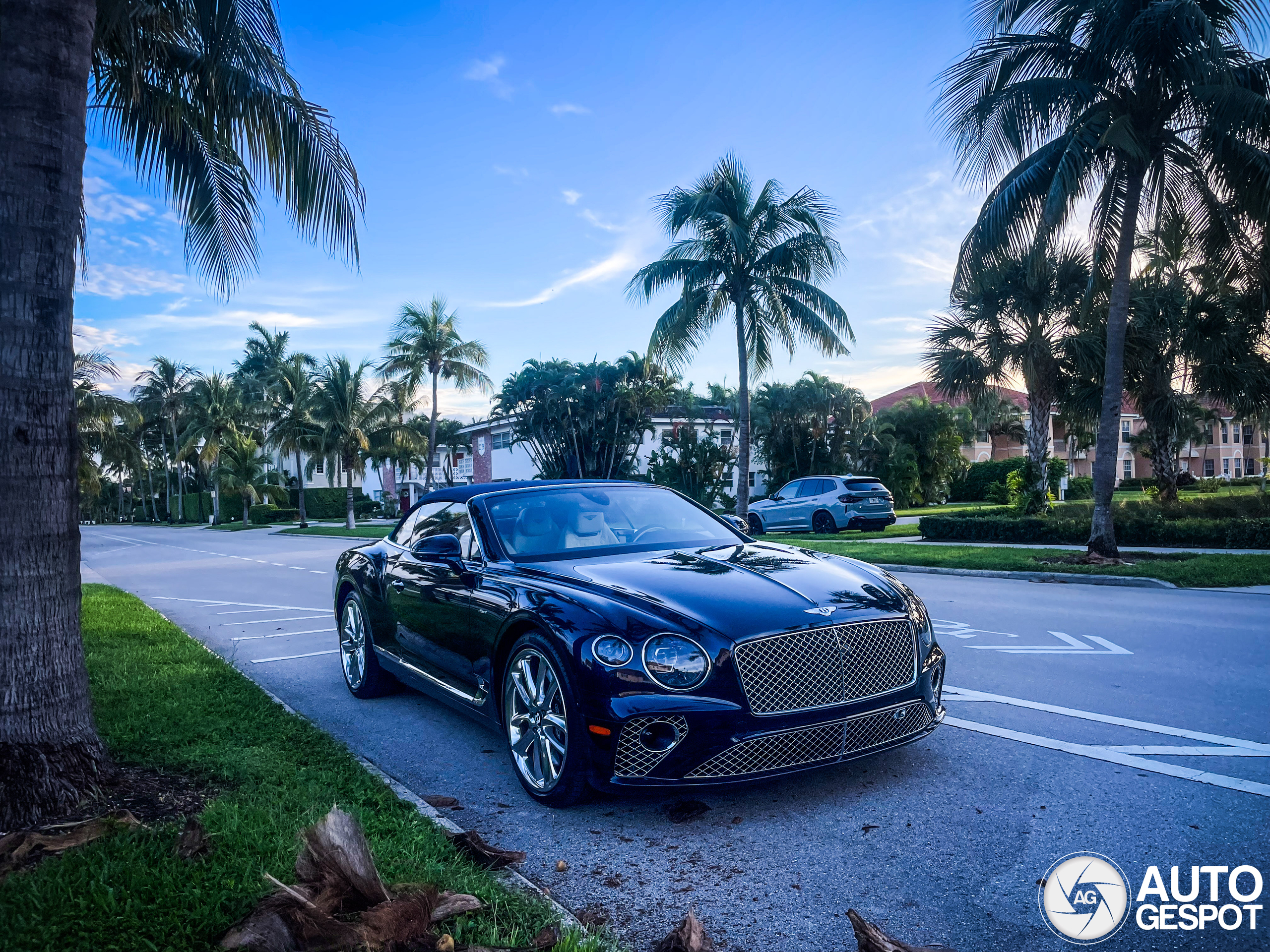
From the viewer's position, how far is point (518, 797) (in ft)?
14.1

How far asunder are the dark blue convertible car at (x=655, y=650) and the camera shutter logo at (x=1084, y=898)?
0.94m

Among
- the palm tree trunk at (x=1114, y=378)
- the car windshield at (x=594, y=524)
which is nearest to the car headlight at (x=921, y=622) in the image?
the car windshield at (x=594, y=524)

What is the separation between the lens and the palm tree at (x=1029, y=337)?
77.9ft

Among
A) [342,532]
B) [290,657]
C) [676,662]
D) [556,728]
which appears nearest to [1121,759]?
[676,662]

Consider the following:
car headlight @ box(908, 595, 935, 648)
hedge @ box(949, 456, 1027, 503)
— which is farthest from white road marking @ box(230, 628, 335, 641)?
hedge @ box(949, 456, 1027, 503)

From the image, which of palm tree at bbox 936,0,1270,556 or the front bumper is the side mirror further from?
palm tree at bbox 936,0,1270,556

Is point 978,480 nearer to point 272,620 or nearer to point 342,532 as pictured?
point 342,532

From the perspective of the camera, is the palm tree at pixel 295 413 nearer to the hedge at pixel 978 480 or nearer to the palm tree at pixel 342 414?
the palm tree at pixel 342 414

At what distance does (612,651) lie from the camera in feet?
12.5

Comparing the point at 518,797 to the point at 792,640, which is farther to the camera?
the point at 518,797

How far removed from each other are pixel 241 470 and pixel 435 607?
57.5m

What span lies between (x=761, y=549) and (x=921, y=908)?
255 centimetres

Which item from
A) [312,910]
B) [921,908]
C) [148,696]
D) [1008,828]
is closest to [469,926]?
[312,910]

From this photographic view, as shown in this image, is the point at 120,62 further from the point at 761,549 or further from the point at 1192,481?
the point at 1192,481
